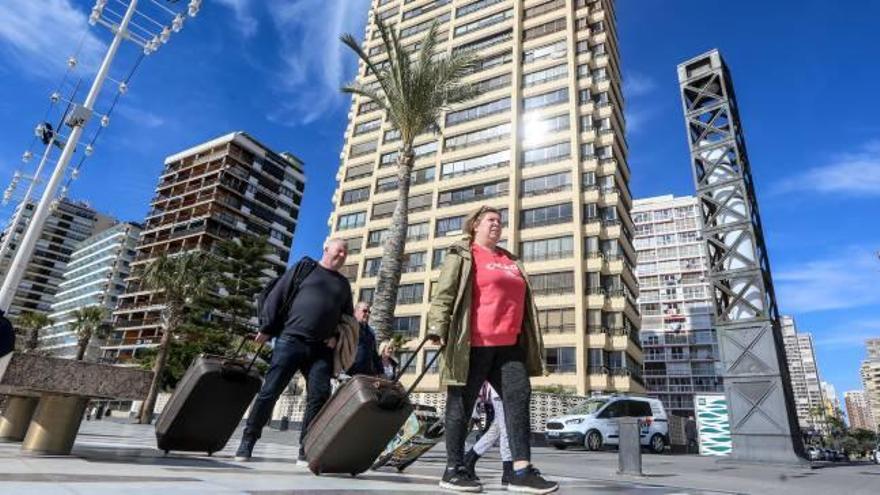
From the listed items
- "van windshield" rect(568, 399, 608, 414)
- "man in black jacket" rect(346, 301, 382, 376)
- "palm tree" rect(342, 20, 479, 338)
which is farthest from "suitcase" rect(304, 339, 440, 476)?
"van windshield" rect(568, 399, 608, 414)

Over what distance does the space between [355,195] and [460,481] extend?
144ft

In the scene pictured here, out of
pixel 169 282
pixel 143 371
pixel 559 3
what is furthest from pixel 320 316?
pixel 559 3

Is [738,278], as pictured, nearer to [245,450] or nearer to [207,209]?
[245,450]

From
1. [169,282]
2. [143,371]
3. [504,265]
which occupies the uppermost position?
[169,282]

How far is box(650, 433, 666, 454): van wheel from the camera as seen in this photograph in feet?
51.9

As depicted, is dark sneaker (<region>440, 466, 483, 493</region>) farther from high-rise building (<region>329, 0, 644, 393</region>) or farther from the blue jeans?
high-rise building (<region>329, 0, 644, 393</region>)

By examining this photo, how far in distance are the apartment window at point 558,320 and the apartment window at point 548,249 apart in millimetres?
3745

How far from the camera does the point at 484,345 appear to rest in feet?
10.4

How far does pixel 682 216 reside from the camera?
3381 inches

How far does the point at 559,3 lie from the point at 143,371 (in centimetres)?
4648

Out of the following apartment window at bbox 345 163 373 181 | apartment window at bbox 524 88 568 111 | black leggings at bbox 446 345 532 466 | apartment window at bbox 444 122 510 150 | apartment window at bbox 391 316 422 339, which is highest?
apartment window at bbox 524 88 568 111

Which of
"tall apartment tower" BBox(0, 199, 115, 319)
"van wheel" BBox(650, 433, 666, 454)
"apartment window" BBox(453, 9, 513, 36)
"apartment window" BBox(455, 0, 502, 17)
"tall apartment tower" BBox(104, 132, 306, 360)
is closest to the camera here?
"van wheel" BBox(650, 433, 666, 454)

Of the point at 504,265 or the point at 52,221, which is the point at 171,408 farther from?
the point at 52,221

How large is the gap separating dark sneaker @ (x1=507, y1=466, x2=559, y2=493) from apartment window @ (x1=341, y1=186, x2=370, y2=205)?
42.8 meters
